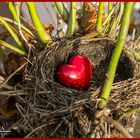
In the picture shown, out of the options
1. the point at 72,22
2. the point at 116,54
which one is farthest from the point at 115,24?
the point at 116,54

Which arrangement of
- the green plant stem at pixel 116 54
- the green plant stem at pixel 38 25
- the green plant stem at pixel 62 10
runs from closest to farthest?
the green plant stem at pixel 116 54 → the green plant stem at pixel 38 25 → the green plant stem at pixel 62 10

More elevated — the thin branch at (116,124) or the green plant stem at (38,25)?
the green plant stem at (38,25)

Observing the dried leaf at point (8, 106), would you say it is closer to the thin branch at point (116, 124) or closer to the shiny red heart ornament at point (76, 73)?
the shiny red heart ornament at point (76, 73)

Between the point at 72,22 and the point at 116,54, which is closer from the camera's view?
the point at 116,54

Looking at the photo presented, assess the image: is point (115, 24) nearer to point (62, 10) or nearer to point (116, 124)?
point (62, 10)

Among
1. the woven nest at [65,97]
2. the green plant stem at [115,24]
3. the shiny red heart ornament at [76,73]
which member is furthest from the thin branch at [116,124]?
the green plant stem at [115,24]

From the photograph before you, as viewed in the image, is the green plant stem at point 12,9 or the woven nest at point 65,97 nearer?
the woven nest at point 65,97
